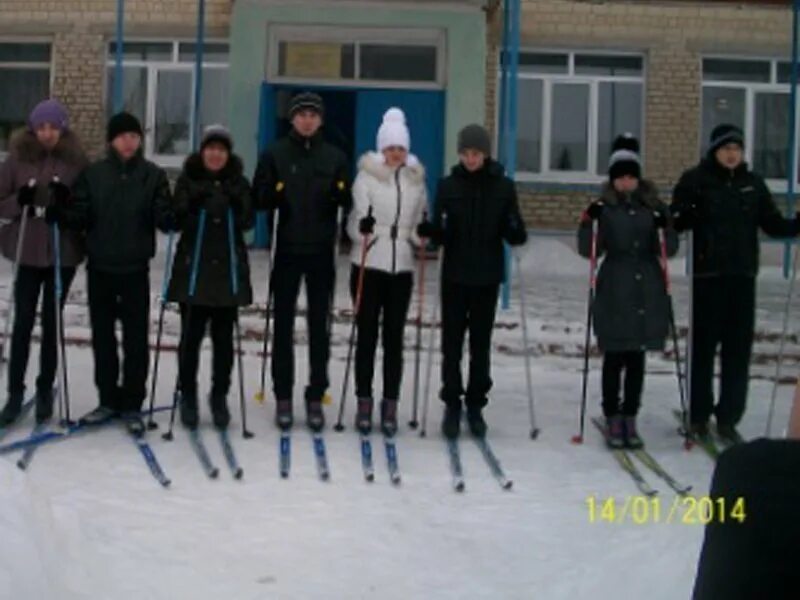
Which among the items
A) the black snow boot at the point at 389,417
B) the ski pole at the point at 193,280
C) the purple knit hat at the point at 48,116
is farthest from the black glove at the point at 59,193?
the black snow boot at the point at 389,417

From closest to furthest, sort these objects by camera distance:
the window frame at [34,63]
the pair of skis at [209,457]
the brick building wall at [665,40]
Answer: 1. the pair of skis at [209,457]
2. the brick building wall at [665,40]
3. the window frame at [34,63]

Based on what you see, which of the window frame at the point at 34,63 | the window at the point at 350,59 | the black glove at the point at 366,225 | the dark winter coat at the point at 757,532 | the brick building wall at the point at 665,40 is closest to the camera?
the dark winter coat at the point at 757,532

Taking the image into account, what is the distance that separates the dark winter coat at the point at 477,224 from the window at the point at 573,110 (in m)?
8.55

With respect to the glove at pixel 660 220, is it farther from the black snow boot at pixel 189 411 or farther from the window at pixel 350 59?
the window at pixel 350 59

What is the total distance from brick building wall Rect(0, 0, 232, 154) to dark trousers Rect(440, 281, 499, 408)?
9.45 m

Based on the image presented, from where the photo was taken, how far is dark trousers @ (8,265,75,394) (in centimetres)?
546

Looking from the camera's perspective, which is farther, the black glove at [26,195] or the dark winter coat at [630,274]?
the dark winter coat at [630,274]

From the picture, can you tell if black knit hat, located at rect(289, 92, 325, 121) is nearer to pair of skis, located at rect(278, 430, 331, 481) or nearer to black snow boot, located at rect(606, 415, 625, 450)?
pair of skis, located at rect(278, 430, 331, 481)

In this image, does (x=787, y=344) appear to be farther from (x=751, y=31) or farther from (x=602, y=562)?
(x=751, y=31)

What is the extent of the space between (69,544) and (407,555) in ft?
4.23

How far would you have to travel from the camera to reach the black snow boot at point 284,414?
214 inches

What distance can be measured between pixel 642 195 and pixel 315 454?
220 centimetres

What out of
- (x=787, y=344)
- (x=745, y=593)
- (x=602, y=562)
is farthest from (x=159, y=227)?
(x=787, y=344)

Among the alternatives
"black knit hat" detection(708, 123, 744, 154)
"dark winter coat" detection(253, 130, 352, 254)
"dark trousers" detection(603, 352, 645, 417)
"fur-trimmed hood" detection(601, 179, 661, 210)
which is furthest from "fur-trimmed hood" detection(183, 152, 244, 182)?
"black knit hat" detection(708, 123, 744, 154)
